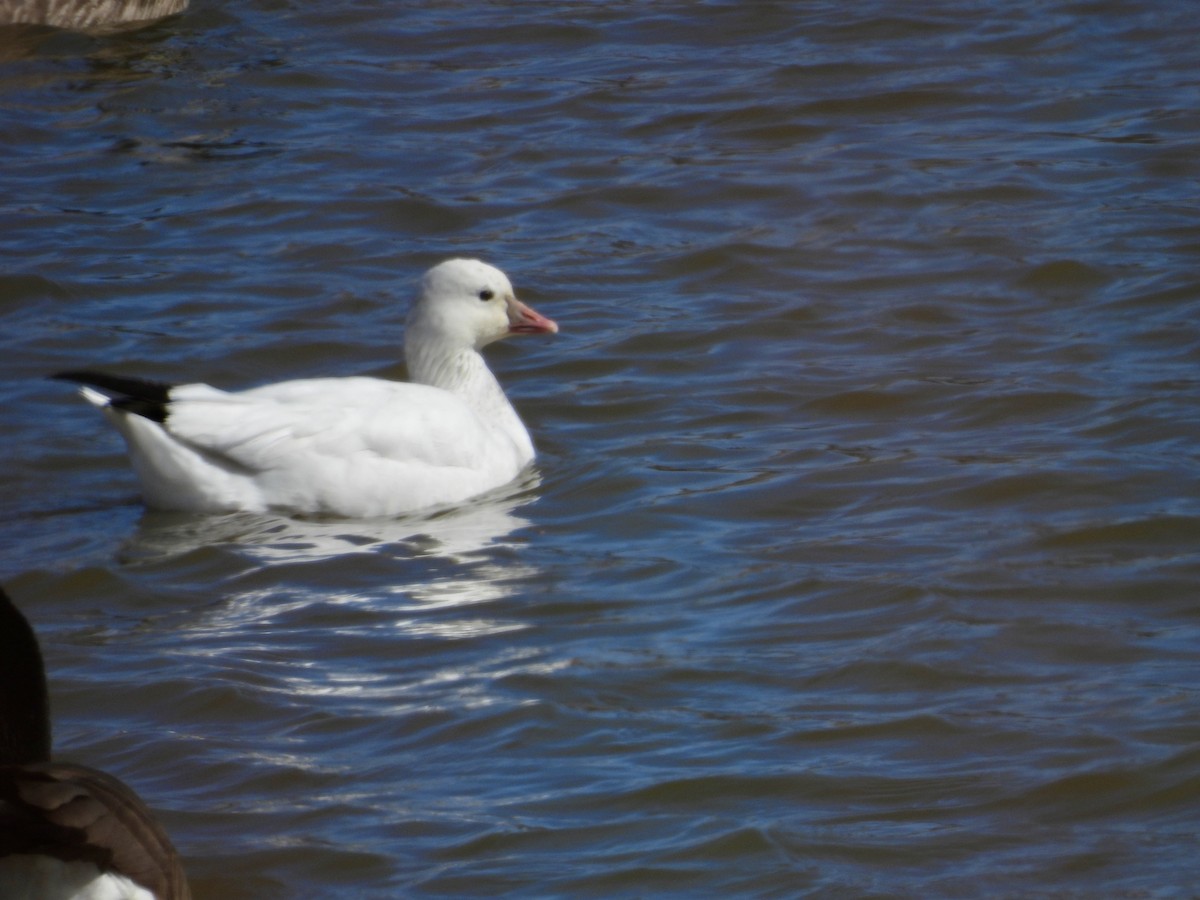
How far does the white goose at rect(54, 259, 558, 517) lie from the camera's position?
7.35 metres

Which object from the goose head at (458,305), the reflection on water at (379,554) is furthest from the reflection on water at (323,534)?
the goose head at (458,305)

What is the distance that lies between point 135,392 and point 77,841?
3972 mm

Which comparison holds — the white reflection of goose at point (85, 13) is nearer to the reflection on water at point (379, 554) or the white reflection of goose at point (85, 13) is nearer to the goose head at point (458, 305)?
the goose head at point (458, 305)

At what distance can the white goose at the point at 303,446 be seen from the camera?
7.35 m

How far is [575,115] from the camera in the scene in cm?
1273

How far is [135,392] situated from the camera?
730cm

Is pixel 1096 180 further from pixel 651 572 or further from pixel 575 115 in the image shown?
pixel 651 572

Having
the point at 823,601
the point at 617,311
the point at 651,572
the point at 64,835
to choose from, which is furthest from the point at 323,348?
the point at 64,835

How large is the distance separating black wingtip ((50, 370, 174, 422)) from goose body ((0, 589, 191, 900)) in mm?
3537

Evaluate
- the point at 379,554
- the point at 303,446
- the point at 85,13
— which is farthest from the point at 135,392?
the point at 85,13

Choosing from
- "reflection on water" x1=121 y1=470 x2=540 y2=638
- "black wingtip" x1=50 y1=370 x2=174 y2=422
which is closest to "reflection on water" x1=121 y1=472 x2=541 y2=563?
"reflection on water" x1=121 y1=470 x2=540 y2=638

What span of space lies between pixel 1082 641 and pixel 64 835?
3183 millimetres

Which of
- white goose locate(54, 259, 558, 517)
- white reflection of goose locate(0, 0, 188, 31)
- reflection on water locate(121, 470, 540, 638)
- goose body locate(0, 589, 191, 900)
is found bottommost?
reflection on water locate(121, 470, 540, 638)

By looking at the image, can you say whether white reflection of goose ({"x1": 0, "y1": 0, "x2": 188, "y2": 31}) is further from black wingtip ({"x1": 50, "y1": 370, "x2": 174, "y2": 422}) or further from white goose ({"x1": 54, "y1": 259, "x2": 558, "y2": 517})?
black wingtip ({"x1": 50, "y1": 370, "x2": 174, "y2": 422})
